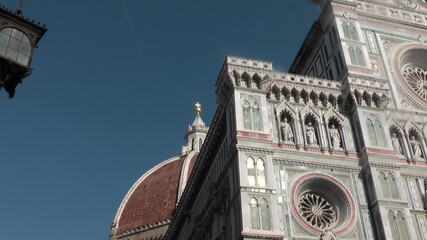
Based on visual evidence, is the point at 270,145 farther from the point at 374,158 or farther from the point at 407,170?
the point at 407,170

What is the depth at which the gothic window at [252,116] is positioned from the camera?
67.2 feet

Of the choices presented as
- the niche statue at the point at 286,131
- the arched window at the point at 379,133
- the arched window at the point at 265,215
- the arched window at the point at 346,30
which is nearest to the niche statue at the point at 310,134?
the niche statue at the point at 286,131

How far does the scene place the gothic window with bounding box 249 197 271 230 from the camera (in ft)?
58.7

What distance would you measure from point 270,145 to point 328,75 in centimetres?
749

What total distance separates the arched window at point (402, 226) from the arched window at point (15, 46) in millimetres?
14756

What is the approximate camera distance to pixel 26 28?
1059 centimetres

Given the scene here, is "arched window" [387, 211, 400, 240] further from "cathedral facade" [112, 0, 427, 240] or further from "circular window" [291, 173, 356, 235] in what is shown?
"circular window" [291, 173, 356, 235]

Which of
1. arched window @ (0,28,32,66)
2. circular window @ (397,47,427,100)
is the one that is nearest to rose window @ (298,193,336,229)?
circular window @ (397,47,427,100)

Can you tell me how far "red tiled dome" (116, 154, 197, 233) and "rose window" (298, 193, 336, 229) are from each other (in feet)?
119

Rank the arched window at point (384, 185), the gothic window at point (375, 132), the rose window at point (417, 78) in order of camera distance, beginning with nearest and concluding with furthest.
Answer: the arched window at point (384, 185)
the gothic window at point (375, 132)
the rose window at point (417, 78)

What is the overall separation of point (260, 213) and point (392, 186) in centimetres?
581

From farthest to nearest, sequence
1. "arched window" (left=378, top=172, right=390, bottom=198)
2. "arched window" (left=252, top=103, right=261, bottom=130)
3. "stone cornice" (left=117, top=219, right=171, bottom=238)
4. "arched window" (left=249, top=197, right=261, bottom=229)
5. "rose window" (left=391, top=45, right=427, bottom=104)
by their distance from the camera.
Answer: "stone cornice" (left=117, top=219, right=171, bottom=238), "rose window" (left=391, top=45, right=427, bottom=104), "arched window" (left=252, top=103, right=261, bottom=130), "arched window" (left=378, top=172, right=390, bottom=198), "arched window" (left=249, top=197, right=261, bottom=229)

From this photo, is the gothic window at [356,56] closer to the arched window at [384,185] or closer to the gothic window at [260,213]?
the arched window at [384,185]

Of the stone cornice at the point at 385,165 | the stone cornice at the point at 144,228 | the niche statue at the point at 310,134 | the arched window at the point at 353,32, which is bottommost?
the stone cornice at the point at 385,165
